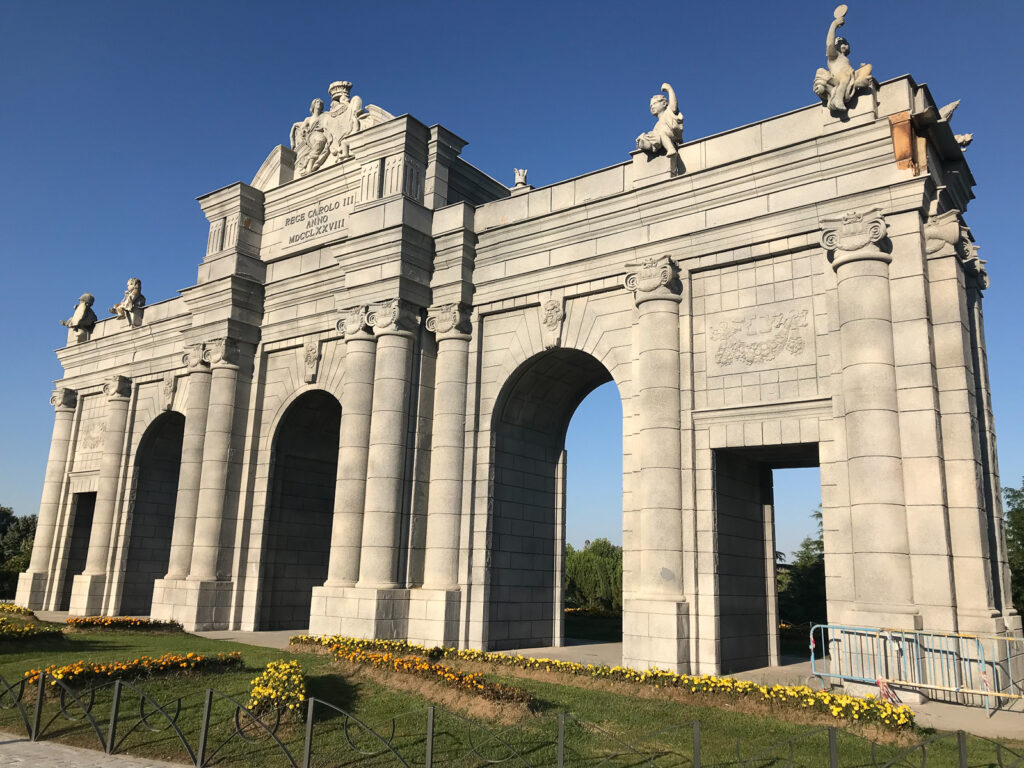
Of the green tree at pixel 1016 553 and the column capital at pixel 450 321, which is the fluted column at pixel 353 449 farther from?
the green tree at pixel 1016 553

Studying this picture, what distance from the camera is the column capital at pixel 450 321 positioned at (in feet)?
76.1

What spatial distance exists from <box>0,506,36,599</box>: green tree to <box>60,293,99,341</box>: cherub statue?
53.3ft

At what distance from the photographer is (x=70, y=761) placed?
10.8 meters

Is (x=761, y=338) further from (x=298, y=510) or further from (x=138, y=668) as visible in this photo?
(x=298, y=510)

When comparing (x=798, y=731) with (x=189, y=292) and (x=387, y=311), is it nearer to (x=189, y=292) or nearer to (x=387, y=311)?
(x=387, y=311)

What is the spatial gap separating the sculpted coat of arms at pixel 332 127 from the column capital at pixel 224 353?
6.65 metres

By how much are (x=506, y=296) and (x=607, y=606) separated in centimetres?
2880

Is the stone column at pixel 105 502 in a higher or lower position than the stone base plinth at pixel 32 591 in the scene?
higher

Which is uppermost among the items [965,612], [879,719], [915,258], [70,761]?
[915,258]

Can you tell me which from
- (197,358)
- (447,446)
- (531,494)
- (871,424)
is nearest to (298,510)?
(197,358)

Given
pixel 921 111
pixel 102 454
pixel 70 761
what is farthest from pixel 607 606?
pixel 70 761

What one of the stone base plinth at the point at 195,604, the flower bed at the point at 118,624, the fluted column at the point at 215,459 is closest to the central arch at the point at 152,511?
the stone base plinth at the point at 195,604

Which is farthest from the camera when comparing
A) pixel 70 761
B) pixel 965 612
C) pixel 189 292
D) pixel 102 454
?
pixel 102 454

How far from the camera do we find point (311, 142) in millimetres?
28734
